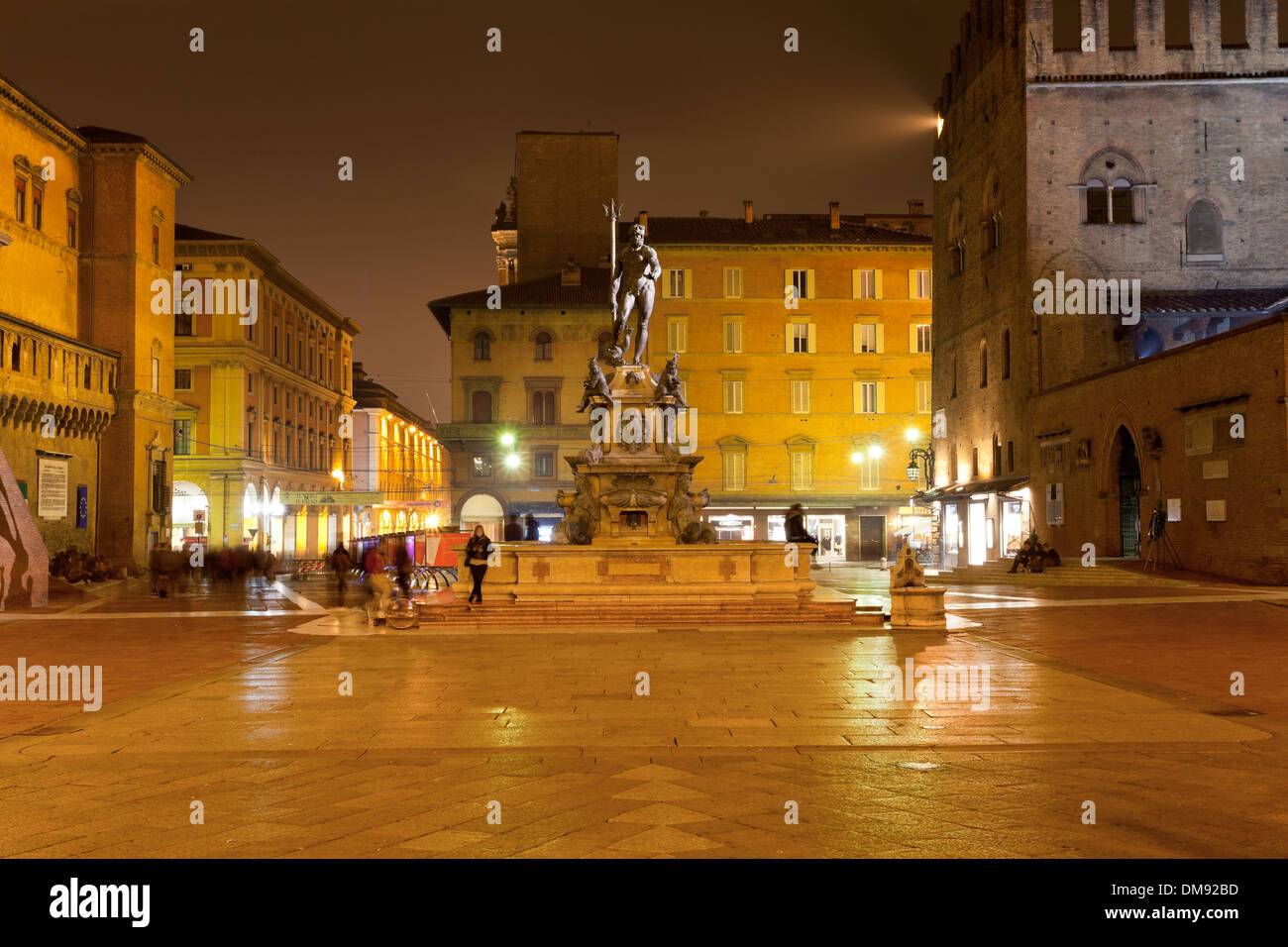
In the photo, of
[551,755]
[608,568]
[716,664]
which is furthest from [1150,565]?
[551,755]

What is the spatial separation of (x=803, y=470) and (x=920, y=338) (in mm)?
9149

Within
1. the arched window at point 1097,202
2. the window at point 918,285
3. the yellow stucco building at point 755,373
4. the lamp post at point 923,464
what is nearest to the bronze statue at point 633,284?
the lamp post at point 923,464

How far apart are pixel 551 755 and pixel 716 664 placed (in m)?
5.34

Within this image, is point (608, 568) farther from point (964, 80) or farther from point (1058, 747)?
point (964, 80)

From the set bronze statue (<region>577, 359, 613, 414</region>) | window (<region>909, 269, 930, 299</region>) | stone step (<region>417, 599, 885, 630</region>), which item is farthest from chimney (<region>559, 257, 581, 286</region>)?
stone step (<region>417, 599, 885, 630</region>)

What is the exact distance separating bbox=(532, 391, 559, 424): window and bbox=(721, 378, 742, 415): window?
8.64 meters

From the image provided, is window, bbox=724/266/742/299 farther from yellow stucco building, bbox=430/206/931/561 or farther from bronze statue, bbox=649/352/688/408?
bronze statue, bbox=649/352/688/408

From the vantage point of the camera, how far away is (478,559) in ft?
63.8

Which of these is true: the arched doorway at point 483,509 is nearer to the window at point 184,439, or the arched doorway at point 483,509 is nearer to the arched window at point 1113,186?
the window at point 184,439

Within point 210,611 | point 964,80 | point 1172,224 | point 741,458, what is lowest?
point 210,611

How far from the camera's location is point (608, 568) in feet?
63.9

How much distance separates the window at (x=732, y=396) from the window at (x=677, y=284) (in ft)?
16.1

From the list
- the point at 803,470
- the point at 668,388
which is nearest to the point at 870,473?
the point at 803,470

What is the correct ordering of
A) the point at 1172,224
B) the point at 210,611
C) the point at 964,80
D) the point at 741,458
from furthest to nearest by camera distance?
the point at 741,458 → the point at 964,80 → the point at 1172,224 → the point at 210,611
